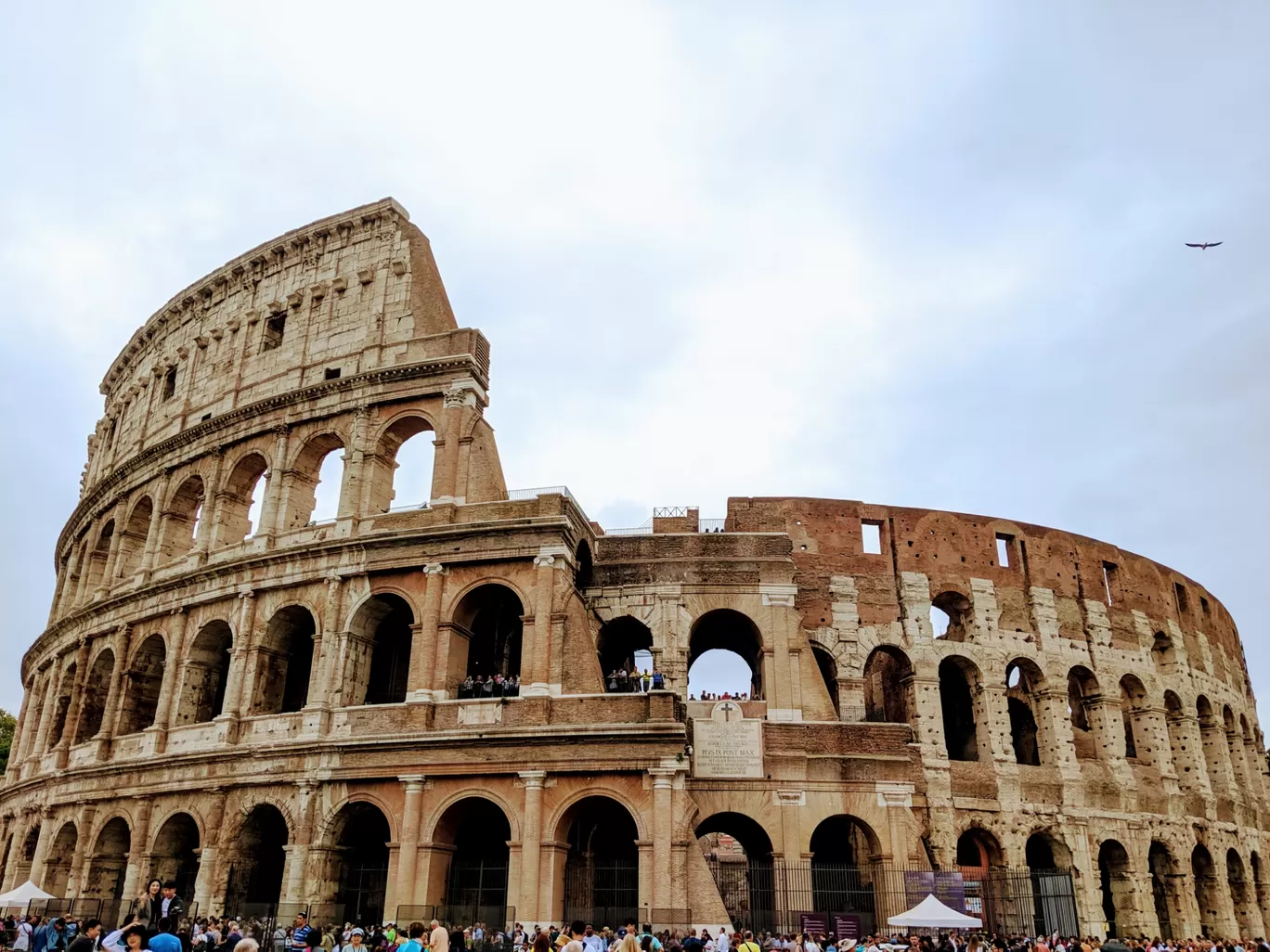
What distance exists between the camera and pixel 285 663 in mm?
23375

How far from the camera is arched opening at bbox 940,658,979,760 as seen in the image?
27953 millimetres

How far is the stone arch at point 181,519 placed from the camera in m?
26.8

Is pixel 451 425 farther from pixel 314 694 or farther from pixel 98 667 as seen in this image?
pixel 98 667

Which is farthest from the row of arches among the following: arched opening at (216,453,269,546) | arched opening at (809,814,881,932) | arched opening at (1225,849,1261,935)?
arched opening at (1225,849,1261,935)

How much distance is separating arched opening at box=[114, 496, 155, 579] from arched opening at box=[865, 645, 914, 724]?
67.8 ft

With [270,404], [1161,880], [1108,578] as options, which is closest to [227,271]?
[270,404]

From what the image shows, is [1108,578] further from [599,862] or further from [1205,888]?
[599,862]

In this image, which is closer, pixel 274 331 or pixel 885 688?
pixel 274 331

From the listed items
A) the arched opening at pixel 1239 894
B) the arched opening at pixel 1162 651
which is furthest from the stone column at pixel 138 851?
the arched opening at pixel 1239 894

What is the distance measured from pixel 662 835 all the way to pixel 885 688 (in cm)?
1228

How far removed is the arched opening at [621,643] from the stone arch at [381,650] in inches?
181

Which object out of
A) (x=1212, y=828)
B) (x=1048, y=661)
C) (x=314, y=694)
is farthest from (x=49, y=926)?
(x=1212, y=828)

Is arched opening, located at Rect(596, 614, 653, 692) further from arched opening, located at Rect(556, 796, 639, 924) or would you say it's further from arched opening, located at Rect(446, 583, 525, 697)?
arched opening, located at Rect(556, 796, 639, 924)

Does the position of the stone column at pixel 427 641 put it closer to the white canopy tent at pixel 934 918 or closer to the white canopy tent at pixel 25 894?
the white canopy tent at pixel 25 894
